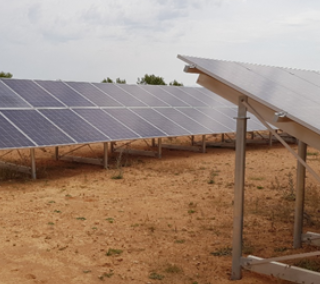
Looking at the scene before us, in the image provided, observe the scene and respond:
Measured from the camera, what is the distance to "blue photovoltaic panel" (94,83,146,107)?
751 inches

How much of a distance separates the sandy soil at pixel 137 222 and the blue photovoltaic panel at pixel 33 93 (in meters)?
2.30

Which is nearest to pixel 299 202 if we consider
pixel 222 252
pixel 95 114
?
pixel 222 252

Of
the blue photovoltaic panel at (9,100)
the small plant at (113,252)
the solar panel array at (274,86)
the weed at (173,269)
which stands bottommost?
the small plant at (113,252)

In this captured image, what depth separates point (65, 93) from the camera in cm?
1742

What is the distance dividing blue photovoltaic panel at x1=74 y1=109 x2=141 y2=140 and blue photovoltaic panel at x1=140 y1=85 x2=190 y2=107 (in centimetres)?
493

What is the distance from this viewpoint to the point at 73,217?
33.1 feet

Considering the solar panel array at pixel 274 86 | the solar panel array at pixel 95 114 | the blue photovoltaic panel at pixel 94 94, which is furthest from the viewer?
the blue photovoltaic panel at pixel 94 94

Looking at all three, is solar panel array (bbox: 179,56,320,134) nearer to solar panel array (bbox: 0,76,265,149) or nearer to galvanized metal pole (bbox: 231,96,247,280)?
galvanized metal pole (bbox: 231,96,247,280)

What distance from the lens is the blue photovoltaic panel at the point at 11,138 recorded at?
12.4 meters

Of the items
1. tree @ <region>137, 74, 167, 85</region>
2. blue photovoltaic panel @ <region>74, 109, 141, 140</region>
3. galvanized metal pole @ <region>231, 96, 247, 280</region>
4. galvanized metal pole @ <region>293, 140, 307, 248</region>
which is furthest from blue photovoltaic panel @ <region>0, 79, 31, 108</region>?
tree @ <region>137, 74, 167, 85</region>

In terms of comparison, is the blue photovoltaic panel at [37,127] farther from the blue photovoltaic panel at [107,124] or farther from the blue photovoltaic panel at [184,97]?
the blue photovoltaic panel at [184,97]

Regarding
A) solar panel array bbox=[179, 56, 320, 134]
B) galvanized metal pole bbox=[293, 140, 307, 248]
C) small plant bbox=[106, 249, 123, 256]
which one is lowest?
small plant bbox=[106, 249, 123, 256]

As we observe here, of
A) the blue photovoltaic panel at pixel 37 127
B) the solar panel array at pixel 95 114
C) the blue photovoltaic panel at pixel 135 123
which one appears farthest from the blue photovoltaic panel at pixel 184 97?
the blue photovoltaic panel at pixel 37 127

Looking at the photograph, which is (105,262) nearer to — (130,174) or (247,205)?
(247,205)
